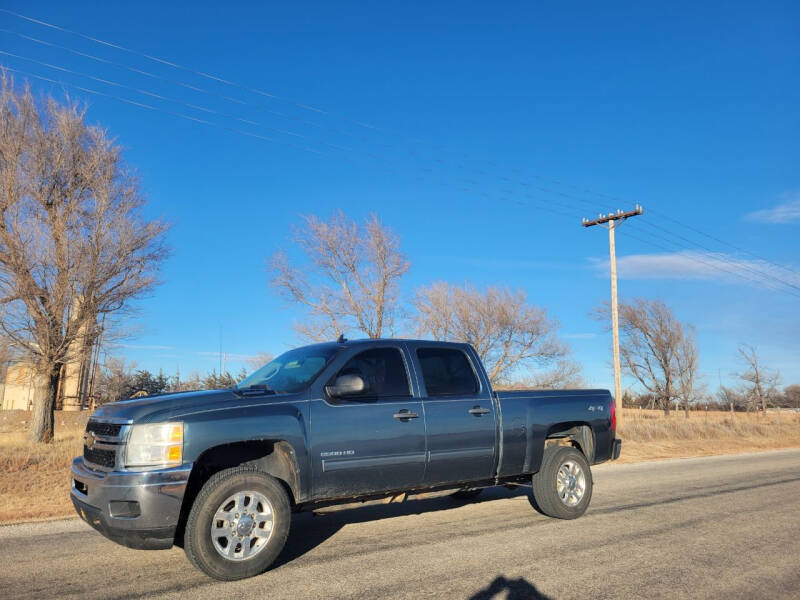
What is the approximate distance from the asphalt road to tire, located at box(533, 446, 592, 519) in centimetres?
17

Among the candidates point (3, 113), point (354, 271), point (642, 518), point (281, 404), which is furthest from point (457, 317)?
point (281, 404)

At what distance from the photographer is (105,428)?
519 centimetres

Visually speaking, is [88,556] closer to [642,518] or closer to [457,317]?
[642,518]

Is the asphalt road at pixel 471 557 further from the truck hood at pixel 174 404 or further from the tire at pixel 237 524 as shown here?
the truck hood at pixel 174 404

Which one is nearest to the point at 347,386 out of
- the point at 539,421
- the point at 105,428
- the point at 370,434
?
the point at 370,434

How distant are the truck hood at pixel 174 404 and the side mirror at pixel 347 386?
36 cm

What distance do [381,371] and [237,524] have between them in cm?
210

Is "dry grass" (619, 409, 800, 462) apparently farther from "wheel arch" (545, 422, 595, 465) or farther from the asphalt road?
the asphalt road

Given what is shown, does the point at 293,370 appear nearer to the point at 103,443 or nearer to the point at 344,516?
the point at 103,443

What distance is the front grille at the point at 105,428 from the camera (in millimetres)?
5027

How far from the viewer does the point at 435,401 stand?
639 cm

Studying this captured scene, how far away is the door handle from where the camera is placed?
19.6 ft

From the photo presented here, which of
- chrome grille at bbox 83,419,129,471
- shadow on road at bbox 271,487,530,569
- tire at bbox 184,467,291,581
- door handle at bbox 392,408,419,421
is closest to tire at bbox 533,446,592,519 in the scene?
shadow on road at bbox 271,487,530,569

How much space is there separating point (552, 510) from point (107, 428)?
Answer: 513cm
